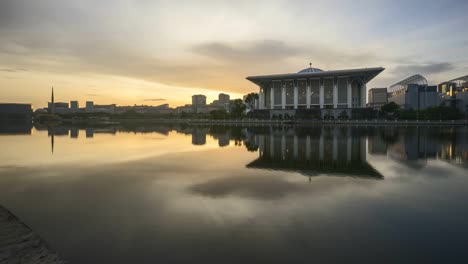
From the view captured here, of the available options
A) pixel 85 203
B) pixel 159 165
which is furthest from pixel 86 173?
pixel 85 203

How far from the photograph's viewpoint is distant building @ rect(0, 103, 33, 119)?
178m

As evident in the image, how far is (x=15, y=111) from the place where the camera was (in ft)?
598

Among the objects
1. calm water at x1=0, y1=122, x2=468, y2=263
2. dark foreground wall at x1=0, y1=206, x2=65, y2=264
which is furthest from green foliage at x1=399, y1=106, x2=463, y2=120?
dark foreground wall at x1=0, y1=206, x2=65, y2=264

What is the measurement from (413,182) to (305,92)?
117764mm

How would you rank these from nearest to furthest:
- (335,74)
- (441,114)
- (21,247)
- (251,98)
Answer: (21,247) < (441,114) < (335,74) < (251,98)

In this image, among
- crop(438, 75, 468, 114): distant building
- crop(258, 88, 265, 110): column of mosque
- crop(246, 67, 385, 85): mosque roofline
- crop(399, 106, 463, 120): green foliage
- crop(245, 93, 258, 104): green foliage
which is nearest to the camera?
crop(399, 106, 463, 120): green foliage

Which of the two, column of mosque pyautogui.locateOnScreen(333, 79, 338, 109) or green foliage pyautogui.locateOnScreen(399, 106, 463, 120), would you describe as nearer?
green foliage pyautogui.locateOnScreen(399, 106, 463, 120)

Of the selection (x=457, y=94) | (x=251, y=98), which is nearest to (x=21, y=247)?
(x=251, y=98)

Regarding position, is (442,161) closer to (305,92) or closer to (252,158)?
(252,158)

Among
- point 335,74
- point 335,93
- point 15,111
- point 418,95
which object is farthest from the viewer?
point 15,111

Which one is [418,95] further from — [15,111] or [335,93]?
[15,111]

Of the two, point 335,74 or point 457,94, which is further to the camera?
point 457,94

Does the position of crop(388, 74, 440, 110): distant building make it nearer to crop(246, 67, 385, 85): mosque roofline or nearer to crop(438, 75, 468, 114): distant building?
crop(438, 75, 468, 114): distant building

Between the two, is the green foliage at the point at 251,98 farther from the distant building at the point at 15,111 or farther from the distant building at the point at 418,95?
the distant building at the point at 15,111
